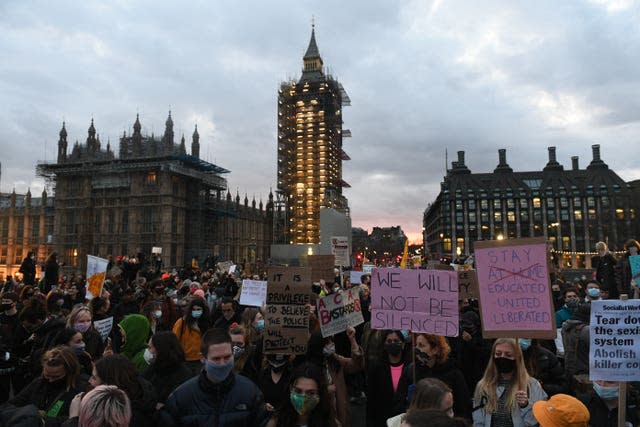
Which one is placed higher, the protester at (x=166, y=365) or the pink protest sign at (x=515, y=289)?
the pink protest sign at (x=515, y=289)

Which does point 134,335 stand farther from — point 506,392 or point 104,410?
point 506,392

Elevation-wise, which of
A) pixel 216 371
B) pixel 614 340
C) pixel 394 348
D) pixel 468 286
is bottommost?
pixel 394 348

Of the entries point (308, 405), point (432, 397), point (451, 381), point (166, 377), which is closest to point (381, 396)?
point (451, 381)

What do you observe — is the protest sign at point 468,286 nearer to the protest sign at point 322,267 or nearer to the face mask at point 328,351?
the face mask at point 328,351

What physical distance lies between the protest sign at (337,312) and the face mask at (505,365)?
5.26 feet

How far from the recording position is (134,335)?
18.0ft

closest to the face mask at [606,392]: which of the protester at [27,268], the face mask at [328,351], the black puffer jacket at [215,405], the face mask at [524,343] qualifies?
the face mask at [524,343]

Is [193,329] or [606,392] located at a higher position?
[193,329]

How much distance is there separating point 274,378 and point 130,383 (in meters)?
1.54

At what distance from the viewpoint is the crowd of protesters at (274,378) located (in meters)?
3.12

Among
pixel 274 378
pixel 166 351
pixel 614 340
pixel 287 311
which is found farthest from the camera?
pixel 287 311

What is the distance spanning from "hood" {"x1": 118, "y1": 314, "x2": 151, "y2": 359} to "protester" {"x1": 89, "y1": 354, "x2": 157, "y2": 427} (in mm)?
1928

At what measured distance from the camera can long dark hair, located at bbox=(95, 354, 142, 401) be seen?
3461 millimetres

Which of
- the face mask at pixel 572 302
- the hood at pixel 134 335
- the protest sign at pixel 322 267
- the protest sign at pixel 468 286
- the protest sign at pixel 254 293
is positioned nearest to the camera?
the hood at pixel 134 335
